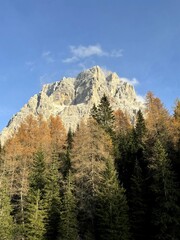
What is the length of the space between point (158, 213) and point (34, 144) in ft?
98.4

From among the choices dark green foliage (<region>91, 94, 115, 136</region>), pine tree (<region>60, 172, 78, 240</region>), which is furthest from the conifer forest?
dark green foliage (<region>91, 94, 115, 136</region>)

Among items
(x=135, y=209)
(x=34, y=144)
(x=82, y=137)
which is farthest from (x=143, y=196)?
(x=34, y=144)

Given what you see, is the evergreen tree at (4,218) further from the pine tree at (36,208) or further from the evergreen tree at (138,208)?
the evergreen tree at (138,208)

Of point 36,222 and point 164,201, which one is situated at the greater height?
point 164,201

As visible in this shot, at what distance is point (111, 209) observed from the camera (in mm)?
35031

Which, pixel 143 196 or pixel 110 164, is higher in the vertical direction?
pixel 110 164

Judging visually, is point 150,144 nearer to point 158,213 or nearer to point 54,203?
point 158,213

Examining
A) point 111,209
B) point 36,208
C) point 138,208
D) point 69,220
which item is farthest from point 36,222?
point 138,208

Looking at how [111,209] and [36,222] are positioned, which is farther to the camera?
[36,222]

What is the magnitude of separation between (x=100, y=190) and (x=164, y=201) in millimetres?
7677

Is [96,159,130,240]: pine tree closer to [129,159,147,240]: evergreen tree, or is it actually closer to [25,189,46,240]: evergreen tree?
[129,159,147,240]: evergreen tree

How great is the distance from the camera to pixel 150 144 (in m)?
43.9

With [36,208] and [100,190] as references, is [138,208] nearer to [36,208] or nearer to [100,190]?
[100,190]

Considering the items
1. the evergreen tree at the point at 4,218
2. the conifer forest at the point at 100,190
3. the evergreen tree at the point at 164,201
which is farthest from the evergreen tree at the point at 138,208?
the evergreen tree at the point at 4,218
